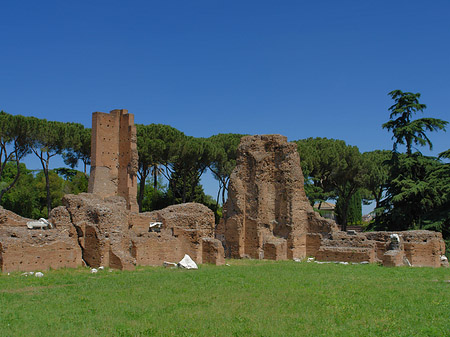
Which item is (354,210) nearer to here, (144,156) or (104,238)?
(144,156)

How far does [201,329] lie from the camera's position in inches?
274

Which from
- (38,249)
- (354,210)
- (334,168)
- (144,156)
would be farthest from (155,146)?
(354,210)

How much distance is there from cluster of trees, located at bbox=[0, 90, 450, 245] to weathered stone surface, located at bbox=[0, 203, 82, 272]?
15.9 meters

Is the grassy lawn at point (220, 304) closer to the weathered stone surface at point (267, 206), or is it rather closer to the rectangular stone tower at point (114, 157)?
the weathered stone surface at point (267, 206)

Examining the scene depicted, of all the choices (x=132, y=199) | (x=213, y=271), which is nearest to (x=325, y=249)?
(x=213, y=271)

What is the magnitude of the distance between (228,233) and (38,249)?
9.51 meters

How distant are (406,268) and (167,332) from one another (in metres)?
11.1

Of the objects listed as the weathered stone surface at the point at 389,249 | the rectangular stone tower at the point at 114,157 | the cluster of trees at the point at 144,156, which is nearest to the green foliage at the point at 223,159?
the cluster of trees at the point at 144,156

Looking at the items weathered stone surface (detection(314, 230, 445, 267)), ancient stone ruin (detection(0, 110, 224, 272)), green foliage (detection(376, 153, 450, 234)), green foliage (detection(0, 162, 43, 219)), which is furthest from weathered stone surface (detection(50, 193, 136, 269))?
green foliage (detection(0, 162, 43, 219))

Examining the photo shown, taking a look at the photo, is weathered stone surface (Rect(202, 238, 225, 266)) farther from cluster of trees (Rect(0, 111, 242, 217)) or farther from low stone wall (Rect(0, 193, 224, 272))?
cluster of trees (Rect(0, 111, 242, 217))

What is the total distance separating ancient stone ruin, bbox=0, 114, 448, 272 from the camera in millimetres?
13773

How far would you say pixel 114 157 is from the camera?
3066 centimetres

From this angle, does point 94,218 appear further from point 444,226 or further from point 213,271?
point 444,226

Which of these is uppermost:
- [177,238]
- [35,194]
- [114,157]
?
[114,157]
